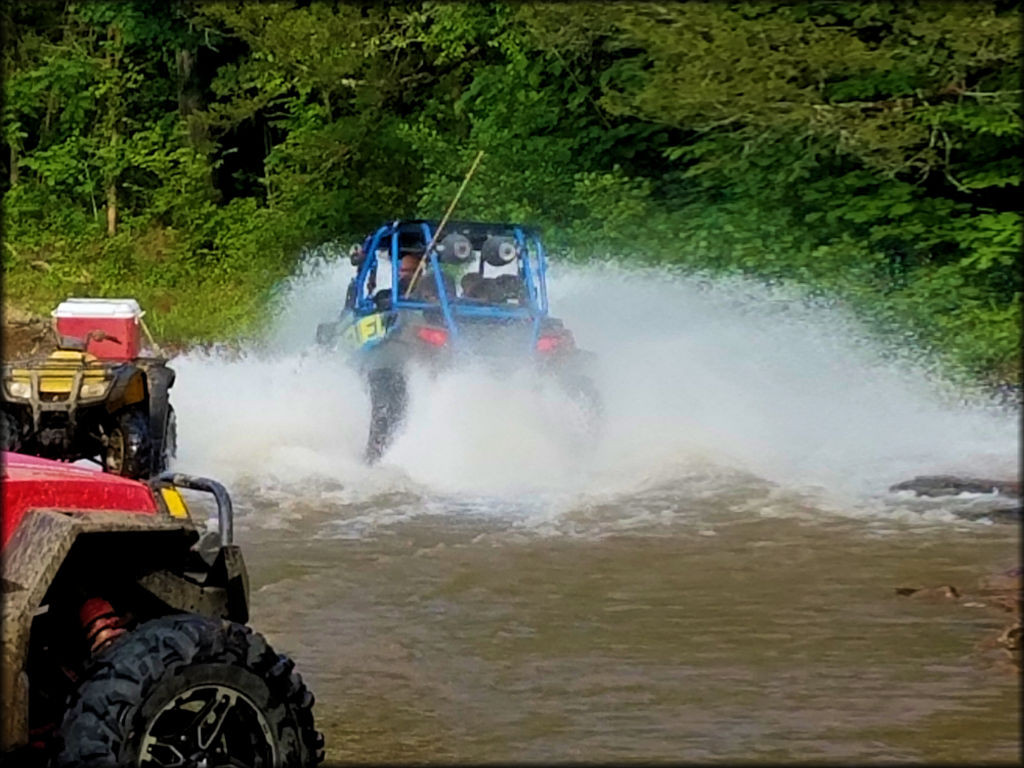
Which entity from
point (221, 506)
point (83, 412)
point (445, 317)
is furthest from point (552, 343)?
point (221, 506)

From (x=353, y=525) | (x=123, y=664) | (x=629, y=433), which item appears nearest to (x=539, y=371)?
(x=629, y=433)

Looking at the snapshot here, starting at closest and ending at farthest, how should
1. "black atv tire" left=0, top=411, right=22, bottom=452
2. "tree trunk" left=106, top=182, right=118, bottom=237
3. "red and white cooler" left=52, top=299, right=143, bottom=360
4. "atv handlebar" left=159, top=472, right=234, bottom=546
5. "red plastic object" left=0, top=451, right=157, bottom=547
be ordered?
"red plastic object" left=0, top=451, right=157, bottom=547 < "atv handlebar" left=159, top=472, right=234, bottom=546 < "black atv tire" left=0, top=411, right=22, bottom=452 < "red and white cooler" left=52, top=299, right=143, bottom=360 < "tree trunk" left=106, top=182, right=118, bottom=237

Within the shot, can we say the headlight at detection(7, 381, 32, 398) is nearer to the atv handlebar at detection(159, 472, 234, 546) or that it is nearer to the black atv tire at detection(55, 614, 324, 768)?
the atv handlebar at detection(159, 472, 234, 546)

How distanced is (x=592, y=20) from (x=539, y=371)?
22.8 ft

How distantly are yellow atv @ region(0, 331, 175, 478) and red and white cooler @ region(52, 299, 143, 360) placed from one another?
2.59 ft

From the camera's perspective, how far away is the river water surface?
19.9 ft

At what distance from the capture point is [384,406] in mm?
12570

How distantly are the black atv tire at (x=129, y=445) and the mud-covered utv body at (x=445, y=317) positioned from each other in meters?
2.93

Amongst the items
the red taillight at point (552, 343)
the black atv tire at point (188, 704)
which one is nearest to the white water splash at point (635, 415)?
the red taillight at point (552, 343)

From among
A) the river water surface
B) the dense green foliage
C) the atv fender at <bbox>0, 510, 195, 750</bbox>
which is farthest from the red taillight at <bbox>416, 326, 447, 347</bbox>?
the atv fender at <bbox>0, 510, 195, 750</bbox>

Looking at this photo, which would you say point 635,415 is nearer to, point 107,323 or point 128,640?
point 107,323

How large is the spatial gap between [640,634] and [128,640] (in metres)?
3.65

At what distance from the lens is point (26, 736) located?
3816 mm

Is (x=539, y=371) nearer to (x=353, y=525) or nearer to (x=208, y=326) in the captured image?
(x=353, y=525)
